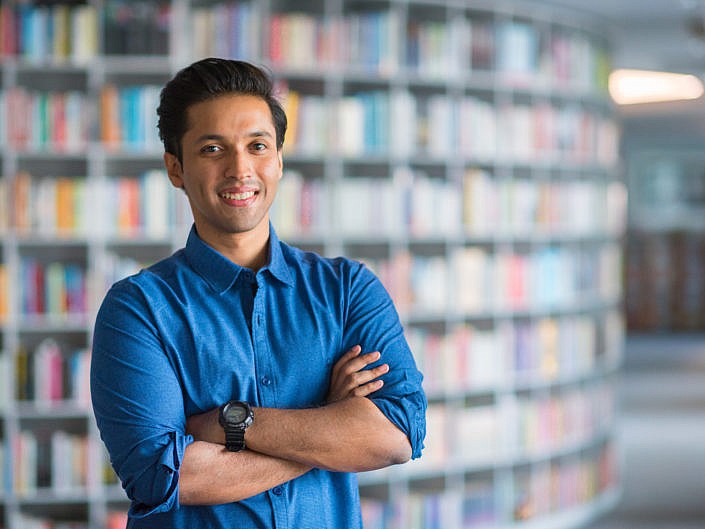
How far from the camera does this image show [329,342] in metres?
1.73

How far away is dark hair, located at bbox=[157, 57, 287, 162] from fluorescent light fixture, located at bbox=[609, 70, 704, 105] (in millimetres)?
7142

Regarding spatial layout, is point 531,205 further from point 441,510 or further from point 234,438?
point 234,438

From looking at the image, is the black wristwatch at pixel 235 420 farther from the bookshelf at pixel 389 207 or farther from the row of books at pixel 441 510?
the row of books at pixel 441 510

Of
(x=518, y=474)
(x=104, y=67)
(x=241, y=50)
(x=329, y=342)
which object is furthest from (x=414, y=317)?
(x=329, y=342)

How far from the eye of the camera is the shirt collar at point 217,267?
1682 mm

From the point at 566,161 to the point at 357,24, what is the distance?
1575 millimetres

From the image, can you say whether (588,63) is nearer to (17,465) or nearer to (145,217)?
(145,217)

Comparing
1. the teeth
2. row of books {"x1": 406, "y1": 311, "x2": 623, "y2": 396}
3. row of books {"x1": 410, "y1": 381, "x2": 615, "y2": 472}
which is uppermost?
the teeth

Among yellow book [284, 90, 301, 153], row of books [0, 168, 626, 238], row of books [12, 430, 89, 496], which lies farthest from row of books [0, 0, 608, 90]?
row of books [12, 430, 89, 496]

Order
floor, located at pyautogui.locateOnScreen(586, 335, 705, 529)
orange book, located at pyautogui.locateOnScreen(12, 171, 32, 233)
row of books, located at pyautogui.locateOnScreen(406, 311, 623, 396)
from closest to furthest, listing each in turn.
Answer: orange book, located at pyautogui.locateOnScreen(12, 171, 32, 233) → row of books, located at pyautogui.locateOnScreen(406, 311, 623, 396) → floor, located at pyautogui.locateOnScreen(586, 335, 705, 529)

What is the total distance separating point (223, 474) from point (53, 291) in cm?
298

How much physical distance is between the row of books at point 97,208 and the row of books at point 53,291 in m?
0.18

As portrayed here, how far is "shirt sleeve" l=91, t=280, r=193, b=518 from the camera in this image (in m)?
1.57

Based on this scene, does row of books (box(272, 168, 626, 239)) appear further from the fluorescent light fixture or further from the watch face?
the fluorescent light fixture
